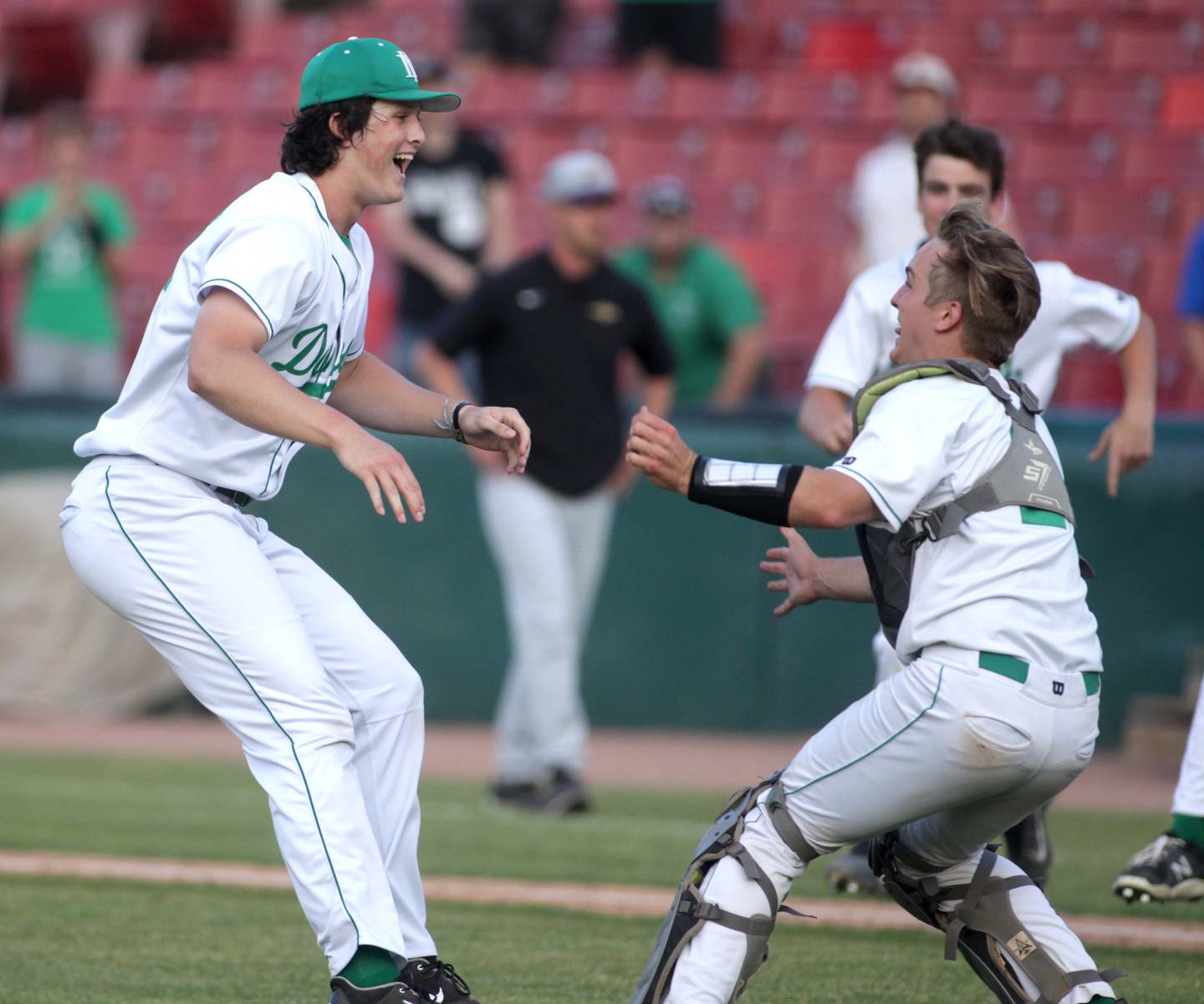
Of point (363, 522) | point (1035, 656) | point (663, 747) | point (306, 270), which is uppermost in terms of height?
point (306, 270)

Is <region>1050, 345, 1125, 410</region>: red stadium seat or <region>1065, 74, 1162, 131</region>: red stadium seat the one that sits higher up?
<region>1065, 74, 1162, 131</region>: red stadium seat

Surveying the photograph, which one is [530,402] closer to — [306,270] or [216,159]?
[306,270]

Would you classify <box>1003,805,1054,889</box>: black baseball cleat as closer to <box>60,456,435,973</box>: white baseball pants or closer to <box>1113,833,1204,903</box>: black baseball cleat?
<box>1113,833,1204,903</box>: black baseball cleat

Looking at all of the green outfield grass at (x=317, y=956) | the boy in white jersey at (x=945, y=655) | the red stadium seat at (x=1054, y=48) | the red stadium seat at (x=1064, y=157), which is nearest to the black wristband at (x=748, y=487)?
the boy in white jersey at (x=945, y=655)

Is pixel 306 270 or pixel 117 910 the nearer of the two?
pixel 306 270

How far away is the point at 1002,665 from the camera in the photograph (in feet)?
11.3

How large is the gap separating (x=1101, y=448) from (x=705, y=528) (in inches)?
175

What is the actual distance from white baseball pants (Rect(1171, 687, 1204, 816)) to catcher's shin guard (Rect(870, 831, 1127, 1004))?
3.98 feet

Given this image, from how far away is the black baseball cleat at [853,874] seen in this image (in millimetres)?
5723

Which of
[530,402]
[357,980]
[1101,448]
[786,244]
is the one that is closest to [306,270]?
[357,980]

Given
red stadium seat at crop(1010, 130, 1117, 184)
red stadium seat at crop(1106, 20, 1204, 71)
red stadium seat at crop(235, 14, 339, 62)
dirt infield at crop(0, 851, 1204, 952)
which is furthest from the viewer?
red stadium seat at crop(235, 14, 339, 62)

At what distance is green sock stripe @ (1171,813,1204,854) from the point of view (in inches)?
189

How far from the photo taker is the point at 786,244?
1312 centimetres

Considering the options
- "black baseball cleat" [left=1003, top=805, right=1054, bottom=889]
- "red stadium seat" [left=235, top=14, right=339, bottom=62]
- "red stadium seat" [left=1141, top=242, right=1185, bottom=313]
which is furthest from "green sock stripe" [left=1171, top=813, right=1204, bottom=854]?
"red stadium seat" [left=235, top=14, right=339, bottom=62]
